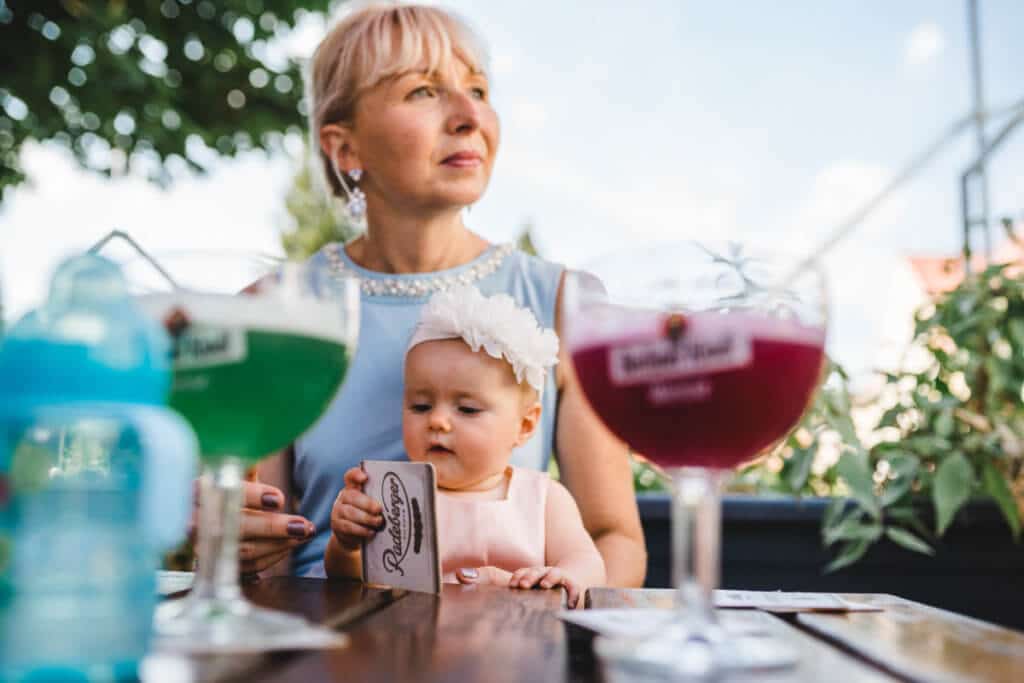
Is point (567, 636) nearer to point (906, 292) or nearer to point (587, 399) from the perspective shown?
point (587, 399)

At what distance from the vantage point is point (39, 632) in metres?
0.55

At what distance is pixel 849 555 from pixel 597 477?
1051 mm

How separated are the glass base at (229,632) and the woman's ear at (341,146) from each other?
54.0 inches

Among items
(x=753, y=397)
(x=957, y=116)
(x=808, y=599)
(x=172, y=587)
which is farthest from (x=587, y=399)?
(x=957, y=116)

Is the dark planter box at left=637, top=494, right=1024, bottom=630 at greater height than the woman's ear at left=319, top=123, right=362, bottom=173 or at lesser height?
lesser

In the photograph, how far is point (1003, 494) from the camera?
100 inches

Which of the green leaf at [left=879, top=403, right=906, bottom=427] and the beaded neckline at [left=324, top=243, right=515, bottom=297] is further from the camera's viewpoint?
the green leaf at [left=879, top=403, right=906, bottom=427]

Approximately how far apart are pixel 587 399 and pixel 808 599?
48 centimetres

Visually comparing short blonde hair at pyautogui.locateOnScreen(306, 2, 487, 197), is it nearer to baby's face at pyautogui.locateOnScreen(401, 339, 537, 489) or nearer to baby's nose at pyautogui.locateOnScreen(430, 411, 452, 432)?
baby's face at pyautogui.locateOnScreen(401, 339, 537, 489)

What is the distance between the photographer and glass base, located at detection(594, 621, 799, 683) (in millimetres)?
652

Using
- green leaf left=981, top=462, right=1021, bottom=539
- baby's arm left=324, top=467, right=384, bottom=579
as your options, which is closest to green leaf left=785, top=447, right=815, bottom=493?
green leaf left=981, top=462, right=1021, bottom=539

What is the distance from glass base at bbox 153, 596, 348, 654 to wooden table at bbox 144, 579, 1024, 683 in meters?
0.02

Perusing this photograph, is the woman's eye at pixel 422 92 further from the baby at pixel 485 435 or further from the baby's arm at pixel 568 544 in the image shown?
the baby's arm at pixel 568 544

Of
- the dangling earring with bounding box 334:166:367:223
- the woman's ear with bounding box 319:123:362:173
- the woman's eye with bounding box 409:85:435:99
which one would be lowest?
the dangling earring with bounding box 334:166:367:223
